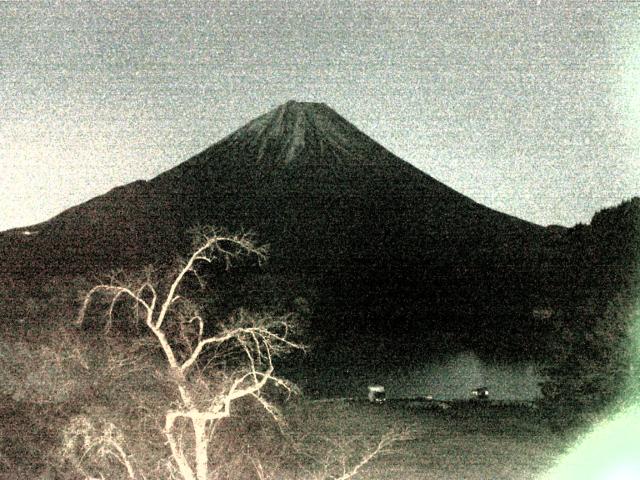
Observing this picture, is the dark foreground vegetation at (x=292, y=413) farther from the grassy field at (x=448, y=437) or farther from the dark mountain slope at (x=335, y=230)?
the dark mountain slope at (x=335, y=230)

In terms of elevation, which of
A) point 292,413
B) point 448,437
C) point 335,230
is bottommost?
point 448,437

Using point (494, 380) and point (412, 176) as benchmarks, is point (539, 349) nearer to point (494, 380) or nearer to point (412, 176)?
point (494, 380)

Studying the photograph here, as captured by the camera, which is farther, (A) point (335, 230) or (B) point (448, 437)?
(A) point (335, 230)

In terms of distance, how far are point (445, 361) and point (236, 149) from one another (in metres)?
62.7

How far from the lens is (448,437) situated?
19.1 metres

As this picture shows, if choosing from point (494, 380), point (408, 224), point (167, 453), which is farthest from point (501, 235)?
point (167, 453)

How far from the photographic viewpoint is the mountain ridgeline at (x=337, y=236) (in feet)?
190

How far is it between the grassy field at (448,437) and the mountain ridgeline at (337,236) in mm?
22764

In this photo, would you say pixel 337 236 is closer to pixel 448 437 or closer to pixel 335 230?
pixel 335 230

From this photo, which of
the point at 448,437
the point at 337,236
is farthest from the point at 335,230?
the point at 448,437

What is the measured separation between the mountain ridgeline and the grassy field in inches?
896

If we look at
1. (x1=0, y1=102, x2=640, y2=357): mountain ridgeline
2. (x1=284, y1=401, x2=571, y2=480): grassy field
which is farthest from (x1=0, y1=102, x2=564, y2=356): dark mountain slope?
(x1=284, y1=401, x2=571, y2=480): grassy field

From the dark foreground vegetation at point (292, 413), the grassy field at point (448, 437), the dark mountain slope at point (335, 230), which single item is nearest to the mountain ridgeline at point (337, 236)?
the dark mountain slope at point (335, 230)

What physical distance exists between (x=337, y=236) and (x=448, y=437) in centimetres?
6048
